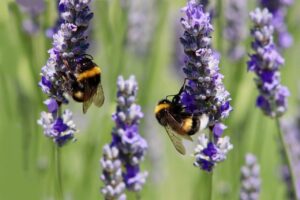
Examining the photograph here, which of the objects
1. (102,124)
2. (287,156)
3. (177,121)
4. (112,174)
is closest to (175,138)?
(177,121)

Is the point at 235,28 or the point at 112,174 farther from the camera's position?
the point at 235,28

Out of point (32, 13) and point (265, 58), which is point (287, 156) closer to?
point (265, 58)

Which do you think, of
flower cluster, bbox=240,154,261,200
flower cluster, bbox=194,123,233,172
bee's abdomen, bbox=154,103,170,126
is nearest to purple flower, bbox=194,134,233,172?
flower cluster, bbox=194,123,233,172

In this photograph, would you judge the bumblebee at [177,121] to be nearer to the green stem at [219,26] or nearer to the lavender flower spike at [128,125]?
the lavender flower spike at [128,125]

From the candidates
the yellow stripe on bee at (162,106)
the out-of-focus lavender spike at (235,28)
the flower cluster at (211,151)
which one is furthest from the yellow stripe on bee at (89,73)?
the out-of-focus lavender spike at (235,28)

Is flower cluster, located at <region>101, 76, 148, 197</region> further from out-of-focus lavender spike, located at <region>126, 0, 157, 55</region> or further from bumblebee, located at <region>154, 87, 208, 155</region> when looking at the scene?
out-of-focus lavender spike, located at <region>126, 0, 157, 55</region>

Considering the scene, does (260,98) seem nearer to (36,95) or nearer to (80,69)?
(80,69)

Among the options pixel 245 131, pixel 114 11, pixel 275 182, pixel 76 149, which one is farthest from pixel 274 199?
pixel 76 149
